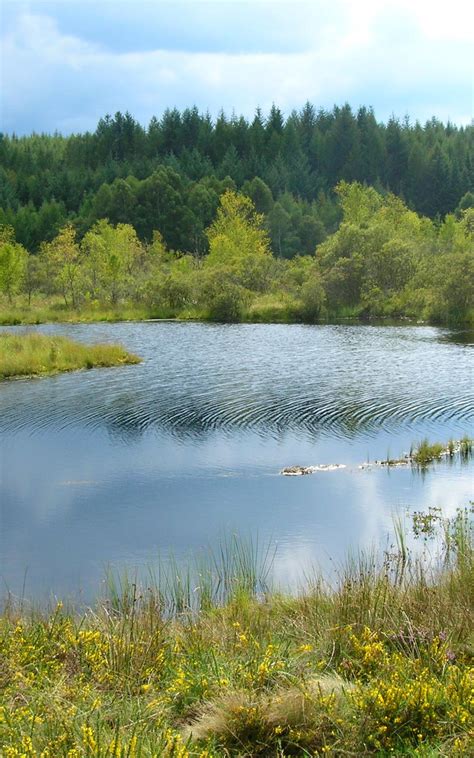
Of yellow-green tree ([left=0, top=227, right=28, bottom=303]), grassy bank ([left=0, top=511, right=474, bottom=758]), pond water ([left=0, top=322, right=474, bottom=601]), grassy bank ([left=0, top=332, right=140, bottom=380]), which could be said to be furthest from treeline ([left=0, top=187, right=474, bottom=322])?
grassy bank ([left=0, top=511, right=474, bottom=758])

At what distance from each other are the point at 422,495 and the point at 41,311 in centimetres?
5259

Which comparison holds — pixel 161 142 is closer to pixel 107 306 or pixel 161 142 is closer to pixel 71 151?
pixel 71 151

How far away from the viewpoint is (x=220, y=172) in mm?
126375

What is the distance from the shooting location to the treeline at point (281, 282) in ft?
196

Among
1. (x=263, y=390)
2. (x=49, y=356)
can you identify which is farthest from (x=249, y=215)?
(x=263, y=390)

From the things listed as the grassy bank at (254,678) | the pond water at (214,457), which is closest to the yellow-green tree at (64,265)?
the pond water at (214,457)

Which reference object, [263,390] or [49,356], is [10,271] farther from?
[263,390]

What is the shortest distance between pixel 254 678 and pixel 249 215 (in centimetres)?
10800

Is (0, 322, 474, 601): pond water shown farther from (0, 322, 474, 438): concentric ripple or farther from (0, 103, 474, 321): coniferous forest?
(0, 103, 474, 321): coniferous forest

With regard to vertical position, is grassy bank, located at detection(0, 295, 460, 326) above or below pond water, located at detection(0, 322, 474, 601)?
above

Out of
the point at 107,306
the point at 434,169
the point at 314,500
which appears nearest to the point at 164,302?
the point at 107,306

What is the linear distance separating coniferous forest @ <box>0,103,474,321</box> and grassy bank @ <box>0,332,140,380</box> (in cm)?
2703

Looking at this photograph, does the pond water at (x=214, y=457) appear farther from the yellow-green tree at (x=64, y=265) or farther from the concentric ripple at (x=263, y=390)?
the yellow-green tree at (x=64, y=265)

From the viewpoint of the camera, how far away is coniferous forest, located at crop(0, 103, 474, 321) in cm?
6325
